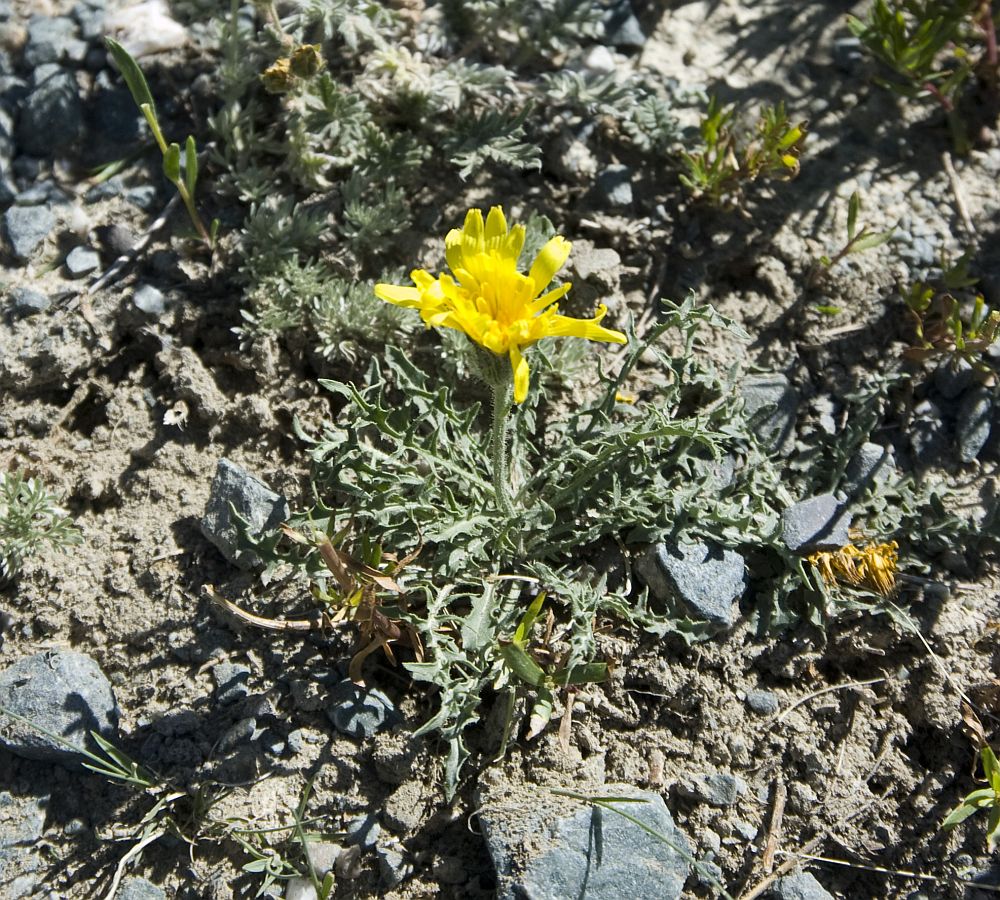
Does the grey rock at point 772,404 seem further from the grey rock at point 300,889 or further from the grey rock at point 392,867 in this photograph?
the grey rock at point 300,889

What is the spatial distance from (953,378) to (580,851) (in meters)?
2.49

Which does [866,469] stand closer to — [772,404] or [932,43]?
[772,404]

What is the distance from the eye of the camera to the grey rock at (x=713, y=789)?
3191 mm

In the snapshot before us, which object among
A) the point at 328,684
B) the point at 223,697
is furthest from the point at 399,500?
the point at 223,697

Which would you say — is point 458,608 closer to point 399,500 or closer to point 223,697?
point 399,500

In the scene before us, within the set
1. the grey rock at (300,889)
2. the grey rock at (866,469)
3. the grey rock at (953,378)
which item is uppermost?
the grey rock at (953,378)

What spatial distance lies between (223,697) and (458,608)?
868 millimetres

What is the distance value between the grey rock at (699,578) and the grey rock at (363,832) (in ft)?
4.08

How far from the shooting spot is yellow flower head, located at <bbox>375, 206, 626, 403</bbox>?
2650 millimetres

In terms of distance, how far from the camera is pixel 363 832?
10.2 ft

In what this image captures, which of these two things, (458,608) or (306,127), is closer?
(458,608)

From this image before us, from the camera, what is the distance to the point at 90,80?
14.8ft

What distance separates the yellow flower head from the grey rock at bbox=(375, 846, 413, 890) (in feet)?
5.06

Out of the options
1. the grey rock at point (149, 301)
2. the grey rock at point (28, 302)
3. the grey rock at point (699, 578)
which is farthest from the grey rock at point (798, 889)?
the grey rock at point (28, 302)
